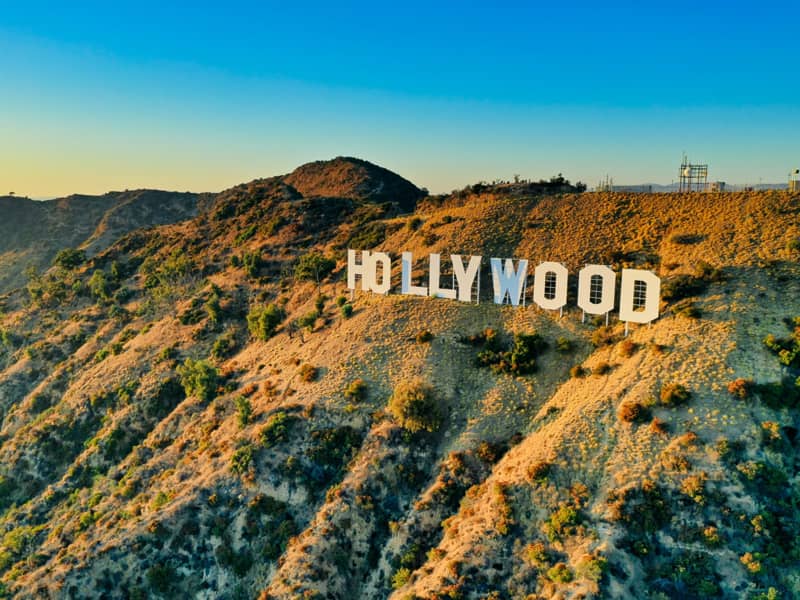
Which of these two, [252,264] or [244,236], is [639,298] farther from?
[244,236]

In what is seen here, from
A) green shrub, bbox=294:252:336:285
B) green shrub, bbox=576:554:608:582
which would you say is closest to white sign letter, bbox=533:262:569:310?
green shrub, bbox=576:554:608:582

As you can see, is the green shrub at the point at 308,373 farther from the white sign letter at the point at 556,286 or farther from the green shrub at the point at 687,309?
the green shrub at the point at 687,309

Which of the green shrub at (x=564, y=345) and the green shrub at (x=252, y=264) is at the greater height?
the green shrub at (x=252, y=264)

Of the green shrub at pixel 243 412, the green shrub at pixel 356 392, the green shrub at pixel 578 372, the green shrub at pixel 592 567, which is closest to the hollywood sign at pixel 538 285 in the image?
the green shrub at pixel 578 372

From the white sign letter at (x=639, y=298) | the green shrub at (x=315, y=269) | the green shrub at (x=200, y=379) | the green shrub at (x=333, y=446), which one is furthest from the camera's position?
the green shrub at (x=315, y=269)

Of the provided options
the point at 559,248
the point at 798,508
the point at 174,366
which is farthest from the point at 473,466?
the point at 174,366

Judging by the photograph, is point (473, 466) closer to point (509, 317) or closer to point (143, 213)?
point (509, 317)
